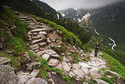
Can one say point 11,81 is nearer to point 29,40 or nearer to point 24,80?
point 24,80

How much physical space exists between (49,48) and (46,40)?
1.27m

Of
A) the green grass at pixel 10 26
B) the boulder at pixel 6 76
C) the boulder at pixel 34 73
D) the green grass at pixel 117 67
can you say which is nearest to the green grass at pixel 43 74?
the boulder at pixel 34 73

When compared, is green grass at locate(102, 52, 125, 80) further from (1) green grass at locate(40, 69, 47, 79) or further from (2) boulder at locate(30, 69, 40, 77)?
(2) boulder at locate(30, 69, 40, 77)

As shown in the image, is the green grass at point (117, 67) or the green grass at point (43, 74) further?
the green grass at point (117, 67)

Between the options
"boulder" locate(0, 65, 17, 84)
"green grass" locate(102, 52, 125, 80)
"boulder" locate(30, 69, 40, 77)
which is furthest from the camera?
"green grass" locate(102, 52, 125, 80)

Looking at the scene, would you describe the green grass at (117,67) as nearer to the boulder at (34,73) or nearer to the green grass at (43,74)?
the green grass at (43,74)

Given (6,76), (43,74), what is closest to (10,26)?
(6,76)

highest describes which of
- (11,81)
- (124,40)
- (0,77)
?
(0,77)

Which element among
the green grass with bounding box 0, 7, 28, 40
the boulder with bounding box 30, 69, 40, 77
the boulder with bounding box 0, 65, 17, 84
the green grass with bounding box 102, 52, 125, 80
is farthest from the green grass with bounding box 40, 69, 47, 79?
the green grass with bounding box 102, 52, 125, 80

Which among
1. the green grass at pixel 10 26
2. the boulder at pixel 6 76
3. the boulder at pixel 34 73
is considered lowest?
the boulder at pixel 34 73

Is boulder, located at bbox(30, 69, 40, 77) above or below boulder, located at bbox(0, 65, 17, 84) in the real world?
below

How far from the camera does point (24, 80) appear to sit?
3.12m

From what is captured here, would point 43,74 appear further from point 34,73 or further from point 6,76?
point 6,76

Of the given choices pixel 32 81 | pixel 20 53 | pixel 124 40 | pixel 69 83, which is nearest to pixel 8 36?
pixel 20 53
